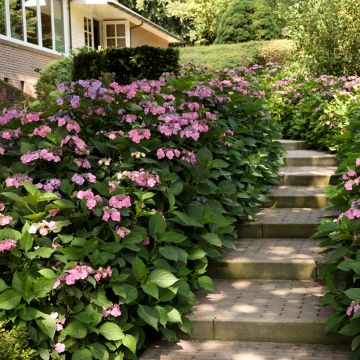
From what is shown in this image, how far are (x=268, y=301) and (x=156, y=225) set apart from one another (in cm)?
95

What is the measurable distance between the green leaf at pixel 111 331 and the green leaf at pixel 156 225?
60 centimetres

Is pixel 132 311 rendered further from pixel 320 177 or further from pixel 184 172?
pixel 320 177

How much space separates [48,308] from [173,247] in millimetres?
852

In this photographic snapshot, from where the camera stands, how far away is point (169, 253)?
3.53 meters

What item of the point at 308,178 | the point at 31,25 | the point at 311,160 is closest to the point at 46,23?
the point at 31,25

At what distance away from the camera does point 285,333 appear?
3.56 metres

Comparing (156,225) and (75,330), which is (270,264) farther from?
(75,330)

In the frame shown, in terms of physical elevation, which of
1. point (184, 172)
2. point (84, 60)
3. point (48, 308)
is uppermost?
point (84, 60)

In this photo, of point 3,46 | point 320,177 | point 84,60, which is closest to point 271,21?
point 3,46

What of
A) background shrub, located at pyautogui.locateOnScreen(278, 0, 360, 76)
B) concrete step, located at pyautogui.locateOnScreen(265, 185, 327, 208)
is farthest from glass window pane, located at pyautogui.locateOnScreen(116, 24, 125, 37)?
concrete step, located at pyautogui.locateOnScreen(265, 185, 327, 208)

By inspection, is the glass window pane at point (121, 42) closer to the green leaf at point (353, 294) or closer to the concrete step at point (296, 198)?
the concrete step at point (296, 198)

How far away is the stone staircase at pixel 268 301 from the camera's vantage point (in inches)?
138

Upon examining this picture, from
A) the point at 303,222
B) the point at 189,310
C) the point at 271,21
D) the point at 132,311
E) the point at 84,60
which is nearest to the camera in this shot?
the point at 132,311

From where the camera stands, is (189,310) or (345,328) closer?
(345,328)
